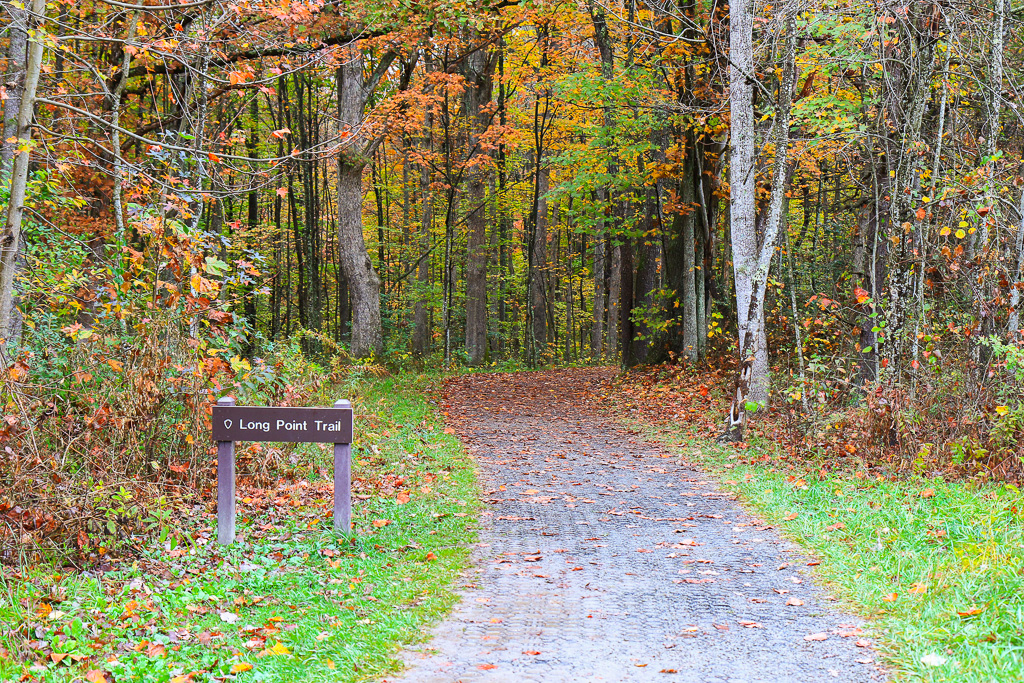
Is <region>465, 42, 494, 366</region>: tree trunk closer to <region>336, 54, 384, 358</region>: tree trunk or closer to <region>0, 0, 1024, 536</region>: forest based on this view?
<region>0, 0, 1024, 536</region>: forest

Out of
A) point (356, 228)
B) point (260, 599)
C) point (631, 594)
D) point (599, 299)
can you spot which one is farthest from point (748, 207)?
point (599, 299)

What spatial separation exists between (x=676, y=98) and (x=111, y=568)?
1280cm

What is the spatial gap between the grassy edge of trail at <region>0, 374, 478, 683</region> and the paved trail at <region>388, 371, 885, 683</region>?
0.34m

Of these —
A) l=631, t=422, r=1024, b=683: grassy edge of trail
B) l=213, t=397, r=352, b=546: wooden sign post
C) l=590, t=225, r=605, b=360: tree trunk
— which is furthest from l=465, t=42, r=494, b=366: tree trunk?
l=213, t=397, r=352, b=546: wooden sign post

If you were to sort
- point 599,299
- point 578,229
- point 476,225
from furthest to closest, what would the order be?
point 599,299 → point 476,225 → point 578,229

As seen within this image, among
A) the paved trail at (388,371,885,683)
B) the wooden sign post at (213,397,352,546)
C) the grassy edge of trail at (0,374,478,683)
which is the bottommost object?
the paved trail at (388,371,885,683)

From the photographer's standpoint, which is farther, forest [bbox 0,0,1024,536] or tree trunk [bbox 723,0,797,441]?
tree trunk [bbox 723,0,797,441]

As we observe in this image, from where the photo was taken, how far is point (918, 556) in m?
5.60

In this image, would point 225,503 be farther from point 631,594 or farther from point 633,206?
point 633,206

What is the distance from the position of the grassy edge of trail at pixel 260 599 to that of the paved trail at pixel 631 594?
1.13 feet

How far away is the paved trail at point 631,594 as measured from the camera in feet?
14.1

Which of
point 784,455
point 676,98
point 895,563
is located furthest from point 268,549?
point 676,98

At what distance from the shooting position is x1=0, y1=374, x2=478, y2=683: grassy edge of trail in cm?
418

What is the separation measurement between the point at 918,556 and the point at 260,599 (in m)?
4.75
